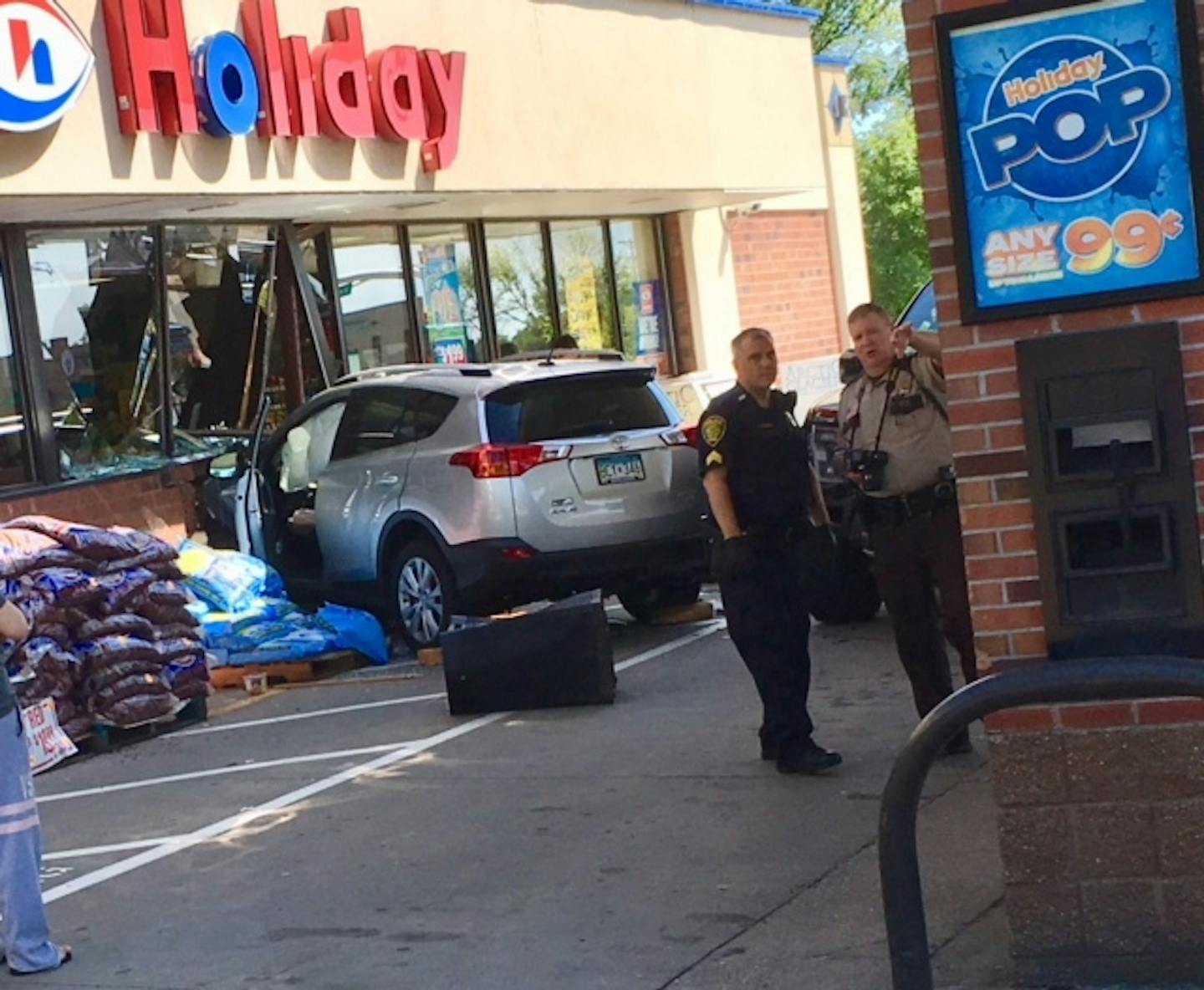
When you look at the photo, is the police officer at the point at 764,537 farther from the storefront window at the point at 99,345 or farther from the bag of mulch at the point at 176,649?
the storefront window at the point at 99,345

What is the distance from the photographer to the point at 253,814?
8.55m

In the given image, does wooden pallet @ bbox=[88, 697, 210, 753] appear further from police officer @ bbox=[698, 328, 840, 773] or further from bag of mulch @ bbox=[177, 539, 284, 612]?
police officer @ bbox=[698, 328, 840, 773]

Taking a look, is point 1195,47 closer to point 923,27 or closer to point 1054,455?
point 923,27

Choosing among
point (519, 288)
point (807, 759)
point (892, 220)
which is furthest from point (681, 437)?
point (892, 220)

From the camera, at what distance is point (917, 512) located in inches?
326

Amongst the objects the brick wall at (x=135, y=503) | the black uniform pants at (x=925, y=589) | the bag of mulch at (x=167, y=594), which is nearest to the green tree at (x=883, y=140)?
the brick wall at (x=135, y=503)

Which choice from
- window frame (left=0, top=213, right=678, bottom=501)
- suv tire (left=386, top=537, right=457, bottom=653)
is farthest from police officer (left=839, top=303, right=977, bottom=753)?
window frame (left=0, top=213, right=678, bottom=501)

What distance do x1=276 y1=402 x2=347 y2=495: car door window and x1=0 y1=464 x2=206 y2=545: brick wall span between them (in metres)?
1.31

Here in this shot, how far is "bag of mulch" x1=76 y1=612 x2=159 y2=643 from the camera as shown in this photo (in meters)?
10.4

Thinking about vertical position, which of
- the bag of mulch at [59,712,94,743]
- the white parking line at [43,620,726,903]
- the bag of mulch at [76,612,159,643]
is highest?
the bag of mulch at [76,612,159,643]

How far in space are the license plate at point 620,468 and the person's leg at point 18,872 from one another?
239 inches

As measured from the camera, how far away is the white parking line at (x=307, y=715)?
427 inches

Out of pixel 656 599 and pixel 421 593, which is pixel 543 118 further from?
pixel 421 593

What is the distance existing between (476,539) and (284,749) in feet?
8.10
